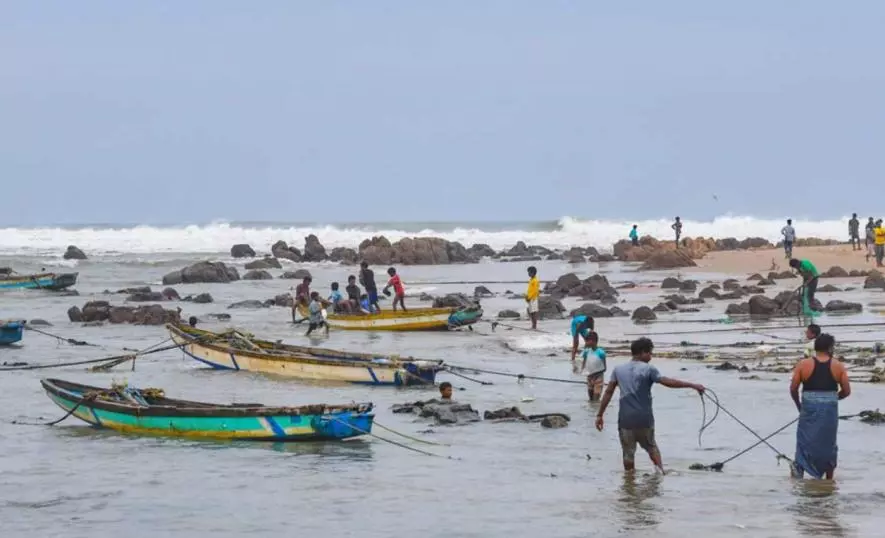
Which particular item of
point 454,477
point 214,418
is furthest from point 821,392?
point 214,418

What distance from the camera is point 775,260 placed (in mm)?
56438

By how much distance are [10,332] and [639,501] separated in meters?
20.8

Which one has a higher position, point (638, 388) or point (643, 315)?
point (638, 388)

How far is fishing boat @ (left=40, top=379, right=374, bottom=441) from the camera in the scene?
1684cm

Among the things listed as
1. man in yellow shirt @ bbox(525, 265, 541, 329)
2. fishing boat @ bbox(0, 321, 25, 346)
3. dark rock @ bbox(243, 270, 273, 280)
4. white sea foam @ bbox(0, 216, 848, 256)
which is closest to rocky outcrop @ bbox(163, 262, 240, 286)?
dark rock @ bbox(243, 270, 273, 280)

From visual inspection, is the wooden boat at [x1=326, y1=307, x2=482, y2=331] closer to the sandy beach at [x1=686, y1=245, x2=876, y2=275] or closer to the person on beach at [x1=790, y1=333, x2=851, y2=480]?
the person on beach at [x1=790, y1=333, x2=851, y2=480]

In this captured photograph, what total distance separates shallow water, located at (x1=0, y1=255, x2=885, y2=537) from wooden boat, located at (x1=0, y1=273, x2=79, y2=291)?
2646cm

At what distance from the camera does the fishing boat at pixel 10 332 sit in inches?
1217

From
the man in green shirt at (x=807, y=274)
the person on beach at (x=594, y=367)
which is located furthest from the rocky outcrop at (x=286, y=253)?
the person on beach at (x=594, y=367)

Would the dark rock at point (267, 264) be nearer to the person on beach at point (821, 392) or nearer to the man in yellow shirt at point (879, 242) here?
the man in yellow shirt at point (879, 242)

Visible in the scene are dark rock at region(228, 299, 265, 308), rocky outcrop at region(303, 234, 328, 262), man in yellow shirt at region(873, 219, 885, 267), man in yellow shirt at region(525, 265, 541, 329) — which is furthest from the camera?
rocky outcrop at region(303, 234, 328, 262)

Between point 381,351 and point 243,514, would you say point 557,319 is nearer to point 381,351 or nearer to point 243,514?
point 381,351

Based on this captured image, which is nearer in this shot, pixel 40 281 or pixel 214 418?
pixel 214 418

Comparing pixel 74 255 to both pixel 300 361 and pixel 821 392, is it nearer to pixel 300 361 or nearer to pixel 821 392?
pixel 300 361
